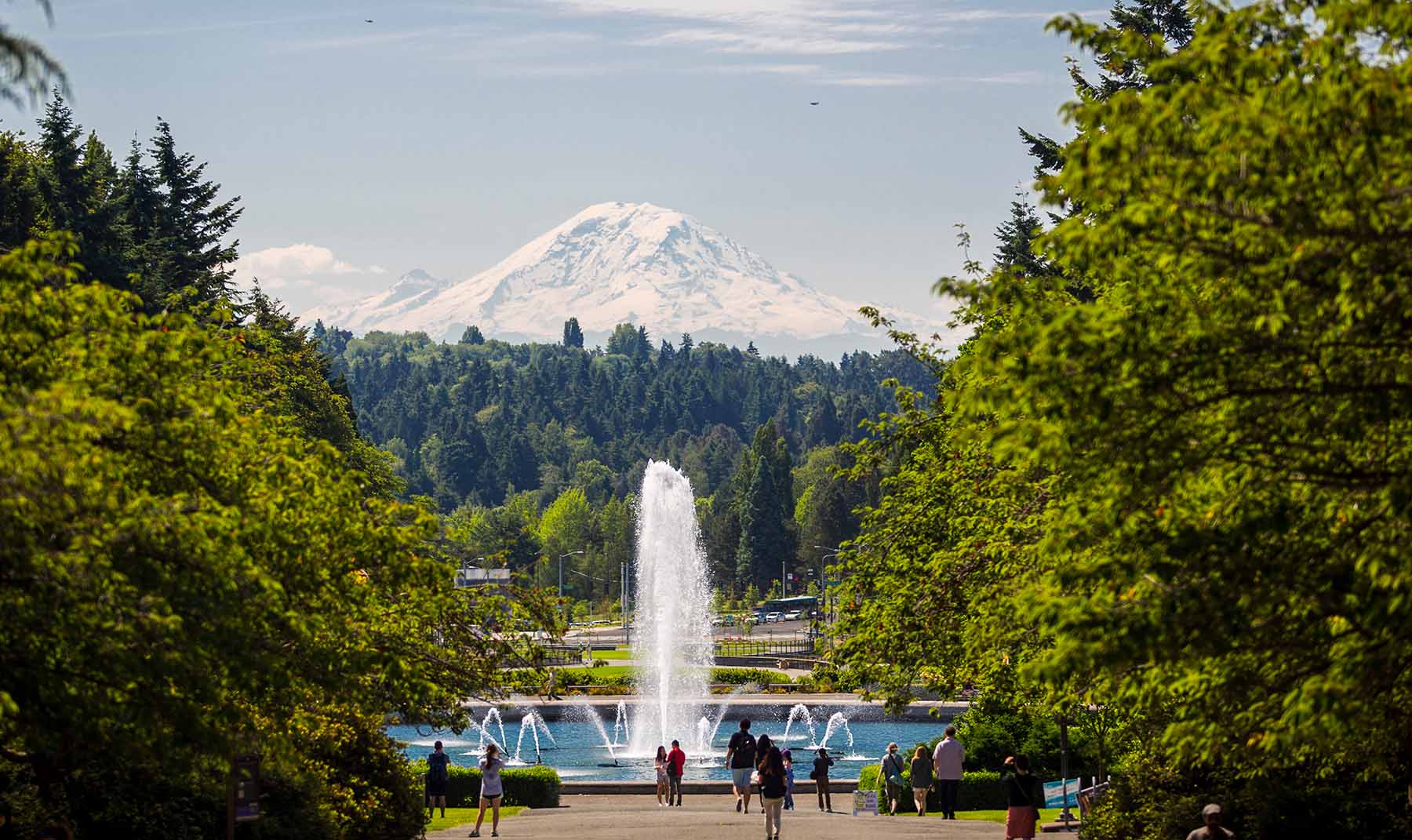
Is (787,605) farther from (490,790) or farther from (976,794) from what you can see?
(490,790)

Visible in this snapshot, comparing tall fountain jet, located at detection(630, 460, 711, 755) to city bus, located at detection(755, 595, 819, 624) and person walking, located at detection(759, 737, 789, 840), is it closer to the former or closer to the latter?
person walking, located at detection(759, 737, 789, 840)

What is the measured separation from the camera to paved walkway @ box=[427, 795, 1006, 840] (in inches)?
917

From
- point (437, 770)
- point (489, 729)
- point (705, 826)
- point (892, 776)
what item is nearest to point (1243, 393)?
point (705, 826)

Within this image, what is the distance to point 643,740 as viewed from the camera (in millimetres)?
55219

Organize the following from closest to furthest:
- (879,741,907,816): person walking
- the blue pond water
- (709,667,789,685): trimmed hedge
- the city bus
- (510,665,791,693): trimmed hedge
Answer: (879,741,907,816): person walking < the blue pond water < (510,665,791,693): trimmed hedge < (709,667,789,685): trimmed hedge < the city bus

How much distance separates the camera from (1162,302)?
33.7ft

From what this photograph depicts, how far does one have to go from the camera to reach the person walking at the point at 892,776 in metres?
30.3

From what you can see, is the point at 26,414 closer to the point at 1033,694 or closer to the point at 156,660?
the point at 156,660

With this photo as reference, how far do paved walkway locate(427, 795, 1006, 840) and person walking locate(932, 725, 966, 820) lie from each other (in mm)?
342

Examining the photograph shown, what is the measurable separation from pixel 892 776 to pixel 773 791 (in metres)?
8.66

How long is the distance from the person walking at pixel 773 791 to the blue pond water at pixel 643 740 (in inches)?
887

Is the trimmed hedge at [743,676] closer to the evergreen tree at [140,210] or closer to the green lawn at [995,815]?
the evergreen tree at [140,210]

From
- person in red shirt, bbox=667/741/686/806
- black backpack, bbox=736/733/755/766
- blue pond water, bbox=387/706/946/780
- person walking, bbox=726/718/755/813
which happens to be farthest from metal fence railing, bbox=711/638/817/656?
black backpack, bbox=736/733/755/766

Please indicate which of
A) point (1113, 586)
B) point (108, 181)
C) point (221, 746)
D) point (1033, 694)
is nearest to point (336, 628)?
point (221, 746)
